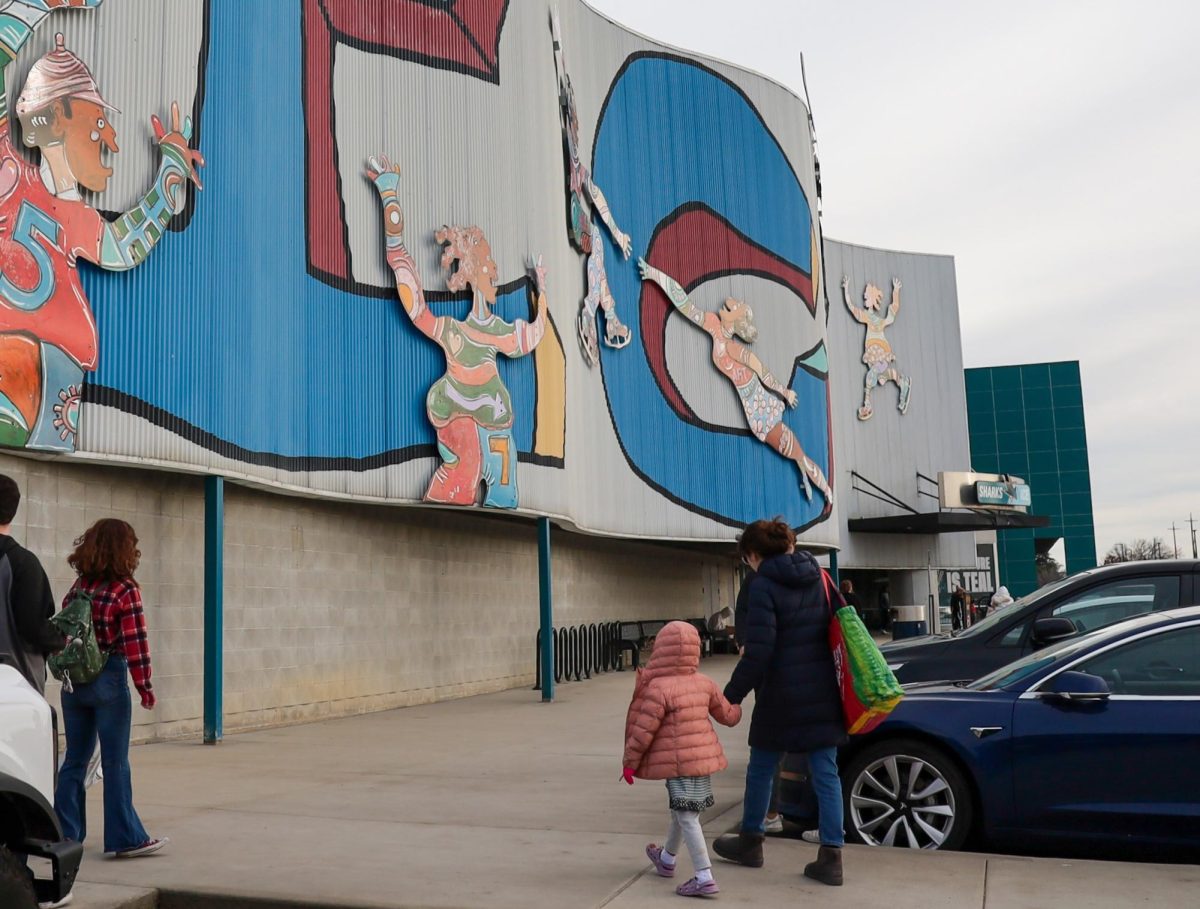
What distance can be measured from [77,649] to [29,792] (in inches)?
80.5

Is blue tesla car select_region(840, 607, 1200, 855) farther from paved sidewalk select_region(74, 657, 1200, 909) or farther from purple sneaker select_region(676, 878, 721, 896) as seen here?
purple sneaker select_region(676, 878, 721, 896)

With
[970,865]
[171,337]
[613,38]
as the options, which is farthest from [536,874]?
[613,38]

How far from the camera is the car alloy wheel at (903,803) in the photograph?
679cm

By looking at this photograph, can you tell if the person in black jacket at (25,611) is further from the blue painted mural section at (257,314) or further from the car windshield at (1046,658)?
the blue painted mural section at (257,314)

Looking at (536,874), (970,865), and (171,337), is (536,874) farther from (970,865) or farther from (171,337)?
(171,337)

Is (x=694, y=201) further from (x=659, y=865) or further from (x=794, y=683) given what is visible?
(x=659, y=865)

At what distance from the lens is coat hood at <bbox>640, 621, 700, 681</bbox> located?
5.84 meters

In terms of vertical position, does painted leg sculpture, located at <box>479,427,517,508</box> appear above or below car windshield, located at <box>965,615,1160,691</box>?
above

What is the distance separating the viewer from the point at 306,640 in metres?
15.6

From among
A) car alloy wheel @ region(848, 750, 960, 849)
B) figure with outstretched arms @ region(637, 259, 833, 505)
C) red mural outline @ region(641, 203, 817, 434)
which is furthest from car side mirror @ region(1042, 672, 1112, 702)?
figure with outstretched arms @ region(637, 259, 833, 505)

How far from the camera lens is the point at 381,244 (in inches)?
639

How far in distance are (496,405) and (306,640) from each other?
455 centimetres

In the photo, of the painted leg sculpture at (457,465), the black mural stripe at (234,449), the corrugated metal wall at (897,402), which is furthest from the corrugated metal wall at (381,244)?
the corrugated metal wall at (897,402)

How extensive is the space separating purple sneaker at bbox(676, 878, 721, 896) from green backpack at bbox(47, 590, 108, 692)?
10.2 ft
